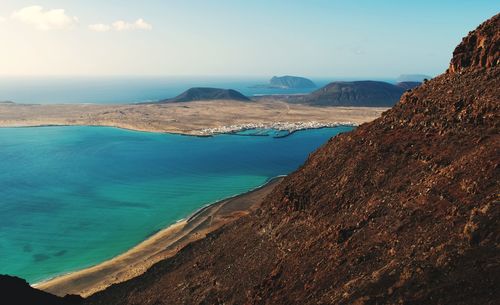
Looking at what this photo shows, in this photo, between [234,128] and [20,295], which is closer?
[20,295]

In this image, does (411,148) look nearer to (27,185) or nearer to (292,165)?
(292,165)

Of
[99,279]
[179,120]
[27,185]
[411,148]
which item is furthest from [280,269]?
[179,120]

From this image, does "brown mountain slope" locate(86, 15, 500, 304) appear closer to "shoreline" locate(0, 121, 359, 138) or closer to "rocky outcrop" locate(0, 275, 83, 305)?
"rocky outcrop" locate(0, 275, 83, 305)

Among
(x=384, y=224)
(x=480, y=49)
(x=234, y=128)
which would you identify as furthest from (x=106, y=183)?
(x=234, y=128)

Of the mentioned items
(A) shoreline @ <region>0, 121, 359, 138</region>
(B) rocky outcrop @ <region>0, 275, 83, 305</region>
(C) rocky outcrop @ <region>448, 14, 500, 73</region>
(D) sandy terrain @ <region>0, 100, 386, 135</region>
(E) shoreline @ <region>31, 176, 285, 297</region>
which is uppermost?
(C) rocky outcrop @ <region>448, 14, 500, 73</region>

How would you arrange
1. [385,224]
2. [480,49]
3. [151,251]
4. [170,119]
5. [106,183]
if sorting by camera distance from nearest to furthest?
[385,224] → [480,49] → [151,251] → [106,183] → [170,119]

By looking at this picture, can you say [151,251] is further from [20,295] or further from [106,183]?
[106,183]

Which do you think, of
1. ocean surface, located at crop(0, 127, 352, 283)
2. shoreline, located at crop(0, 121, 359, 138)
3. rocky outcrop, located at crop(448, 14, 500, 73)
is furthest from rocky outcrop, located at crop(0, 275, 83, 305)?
shoreline, located at crop(0, 121, 359, 138)
